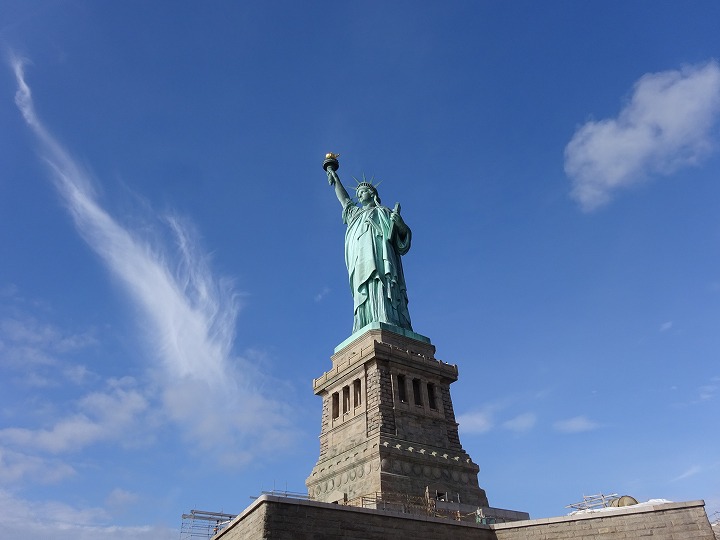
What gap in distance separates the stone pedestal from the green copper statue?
183 centimetres

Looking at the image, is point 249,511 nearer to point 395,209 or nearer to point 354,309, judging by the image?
point 354,309

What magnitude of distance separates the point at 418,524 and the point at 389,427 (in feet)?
31.2

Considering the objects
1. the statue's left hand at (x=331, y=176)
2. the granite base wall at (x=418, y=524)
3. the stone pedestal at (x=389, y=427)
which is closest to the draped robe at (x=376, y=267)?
the stone pedestal at (x=389, y=427)

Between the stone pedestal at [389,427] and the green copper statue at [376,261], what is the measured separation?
1834 mm

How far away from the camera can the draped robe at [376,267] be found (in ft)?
114

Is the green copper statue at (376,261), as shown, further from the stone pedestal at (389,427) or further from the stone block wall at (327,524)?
the stone block wall at (327,524)

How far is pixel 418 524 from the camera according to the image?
19.0 meters

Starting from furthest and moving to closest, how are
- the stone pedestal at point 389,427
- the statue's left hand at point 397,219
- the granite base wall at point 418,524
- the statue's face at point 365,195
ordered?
1. the statue's face at point 365,195
2. the statue's left hand at point 397,219
3. the stone pedestal at point 389,427
4. the granite base wall at point 418,524

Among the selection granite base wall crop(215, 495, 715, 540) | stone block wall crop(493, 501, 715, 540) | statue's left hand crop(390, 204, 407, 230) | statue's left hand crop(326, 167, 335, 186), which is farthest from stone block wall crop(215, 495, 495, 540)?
statue's left hand crop(326, 167, 335, 186)

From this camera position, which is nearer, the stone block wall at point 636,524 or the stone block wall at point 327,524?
the stone block wall at point 327,524

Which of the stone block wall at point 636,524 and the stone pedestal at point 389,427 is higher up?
the stone pedestal at point 389,427

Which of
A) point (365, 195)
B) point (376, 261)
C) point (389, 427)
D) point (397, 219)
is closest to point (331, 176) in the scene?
point (365, 195)

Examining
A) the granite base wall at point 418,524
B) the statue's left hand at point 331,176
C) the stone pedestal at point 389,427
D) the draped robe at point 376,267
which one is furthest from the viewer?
the statue's left hand at point 331,176

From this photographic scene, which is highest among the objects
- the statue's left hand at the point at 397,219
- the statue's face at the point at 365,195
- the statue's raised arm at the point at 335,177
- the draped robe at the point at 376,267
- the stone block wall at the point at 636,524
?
the statue's raised arm at the point at 335,177
